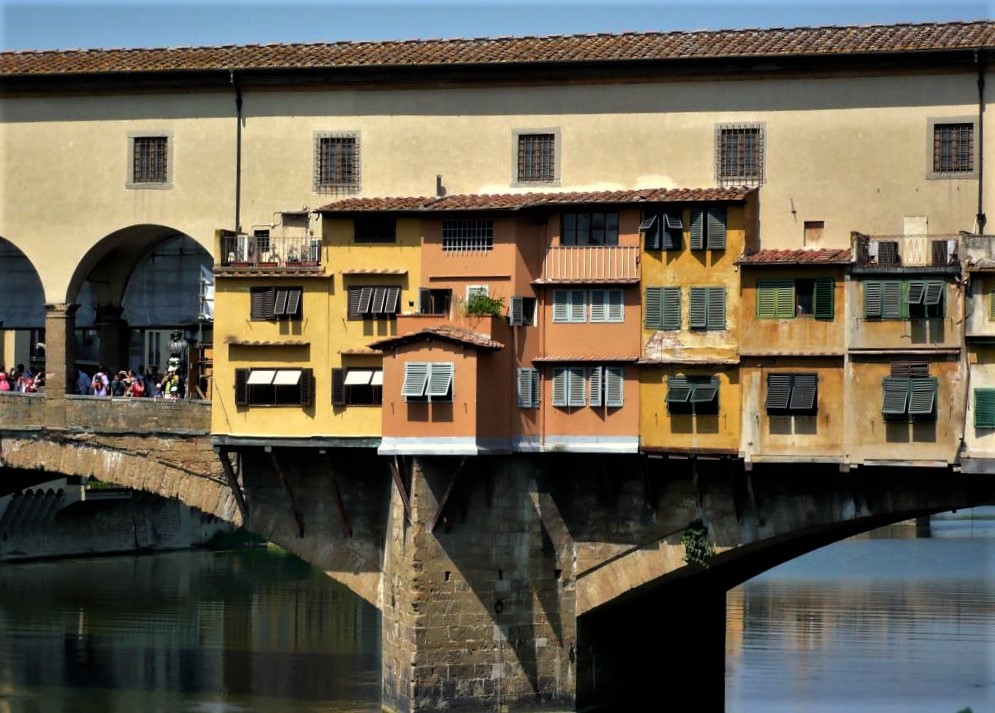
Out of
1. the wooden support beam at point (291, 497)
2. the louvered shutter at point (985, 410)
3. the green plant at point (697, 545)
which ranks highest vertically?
the louvered shutter at point (985, 410)

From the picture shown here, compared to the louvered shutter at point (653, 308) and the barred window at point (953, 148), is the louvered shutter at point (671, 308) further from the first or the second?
the barred window at point (953, 148)

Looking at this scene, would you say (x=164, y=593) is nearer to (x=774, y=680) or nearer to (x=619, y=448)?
(x=774, y=680)

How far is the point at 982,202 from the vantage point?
3506cm

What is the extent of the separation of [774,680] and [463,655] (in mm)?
9361

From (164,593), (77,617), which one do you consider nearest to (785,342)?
(77,617)

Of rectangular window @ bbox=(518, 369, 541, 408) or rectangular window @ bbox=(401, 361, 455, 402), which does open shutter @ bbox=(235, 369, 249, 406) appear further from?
rectangular window @ bbox=(518, 369, 541, 408)

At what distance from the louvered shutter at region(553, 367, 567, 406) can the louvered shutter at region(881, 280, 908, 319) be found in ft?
17.9

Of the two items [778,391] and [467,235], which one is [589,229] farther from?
[778,391]

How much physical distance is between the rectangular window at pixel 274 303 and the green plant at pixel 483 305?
3.27 metres

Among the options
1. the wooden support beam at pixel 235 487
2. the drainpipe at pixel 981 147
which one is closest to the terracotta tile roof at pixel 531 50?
the drainpipe at pixel 981 147

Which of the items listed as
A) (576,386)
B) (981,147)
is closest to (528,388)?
(576,386)

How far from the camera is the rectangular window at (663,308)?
34844mm

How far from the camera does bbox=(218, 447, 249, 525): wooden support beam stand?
3772cm

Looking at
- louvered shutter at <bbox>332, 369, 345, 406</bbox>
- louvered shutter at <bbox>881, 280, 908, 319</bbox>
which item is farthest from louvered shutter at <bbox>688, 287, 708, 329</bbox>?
louvered shutter at <bbox>332, 369, 345, 406</bbox>
